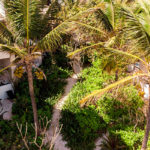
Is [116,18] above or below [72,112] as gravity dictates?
above

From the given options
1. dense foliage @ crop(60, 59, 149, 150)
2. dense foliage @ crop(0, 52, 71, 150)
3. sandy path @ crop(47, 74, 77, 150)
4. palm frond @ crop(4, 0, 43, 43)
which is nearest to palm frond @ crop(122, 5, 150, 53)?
palm frond @ crop(4, 0, 43, 43)

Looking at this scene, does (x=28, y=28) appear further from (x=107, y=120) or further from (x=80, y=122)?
(x=107, y=120)

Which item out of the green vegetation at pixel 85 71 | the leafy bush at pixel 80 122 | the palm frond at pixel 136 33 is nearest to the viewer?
the palm frond at pixel 136 33

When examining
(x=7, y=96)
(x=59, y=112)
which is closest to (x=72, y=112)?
(x=59, y=112)

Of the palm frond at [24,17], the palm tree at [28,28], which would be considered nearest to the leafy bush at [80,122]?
the palm tree at [28,28]

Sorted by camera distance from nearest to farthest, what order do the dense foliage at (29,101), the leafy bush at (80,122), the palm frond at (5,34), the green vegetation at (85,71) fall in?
the green vegetation at (85,71), the palm frond at (5,34), the dense foliage at (29,101), the leafy bush at (80,122)

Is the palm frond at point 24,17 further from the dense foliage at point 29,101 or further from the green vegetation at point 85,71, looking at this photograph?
the dense foliage at point 29,101

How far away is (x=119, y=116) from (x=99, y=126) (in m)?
1.56

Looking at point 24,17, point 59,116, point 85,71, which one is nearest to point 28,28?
point 24,17

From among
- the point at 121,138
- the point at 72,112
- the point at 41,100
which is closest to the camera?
the point at 121,138

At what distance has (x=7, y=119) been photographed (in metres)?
13.2

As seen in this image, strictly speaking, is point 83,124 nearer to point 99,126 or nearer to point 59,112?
point 99,126

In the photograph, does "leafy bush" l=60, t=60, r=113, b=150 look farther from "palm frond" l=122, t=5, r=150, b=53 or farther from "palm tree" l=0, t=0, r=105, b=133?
"palm frond" l=122, t=5, r=150, b=53

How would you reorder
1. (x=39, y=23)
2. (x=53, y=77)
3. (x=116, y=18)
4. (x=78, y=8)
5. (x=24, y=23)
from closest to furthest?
(x=24, y=23)
(x=39, y=23)
(x=116, y=18)
(x=78, y=8)
(x=53, y=77)
